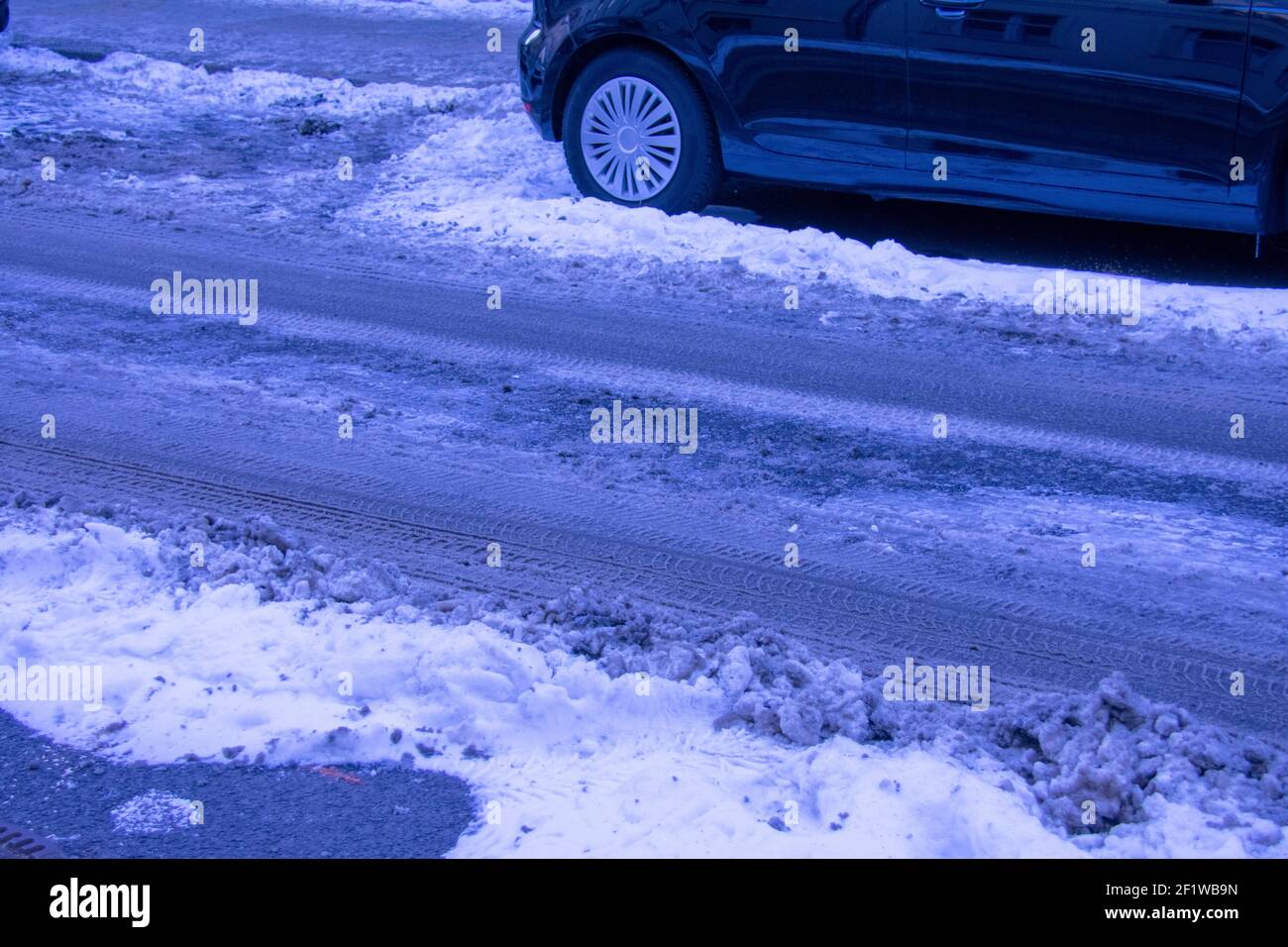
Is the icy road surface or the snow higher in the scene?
the snow

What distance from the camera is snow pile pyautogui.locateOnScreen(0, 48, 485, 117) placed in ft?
39.0

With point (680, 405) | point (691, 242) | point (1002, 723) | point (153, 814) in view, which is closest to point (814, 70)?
point (691, 242)

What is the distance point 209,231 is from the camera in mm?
8258

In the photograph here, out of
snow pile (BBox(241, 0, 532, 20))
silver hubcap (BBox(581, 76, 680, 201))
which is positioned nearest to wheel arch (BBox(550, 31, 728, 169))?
silver hubcap (BBox(581, 76, 680, 201))

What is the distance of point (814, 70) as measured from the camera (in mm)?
7875

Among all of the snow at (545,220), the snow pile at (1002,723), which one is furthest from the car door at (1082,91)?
the snow pile at (1002,723)

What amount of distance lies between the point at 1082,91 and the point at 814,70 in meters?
1.45

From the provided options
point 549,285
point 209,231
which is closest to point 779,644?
point 549,285

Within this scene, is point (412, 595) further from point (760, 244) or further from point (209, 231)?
point (209, 231)

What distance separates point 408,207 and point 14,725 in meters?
5.73

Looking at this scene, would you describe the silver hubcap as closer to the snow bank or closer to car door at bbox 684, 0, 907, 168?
car door at bbox 684, 0, 907, 168

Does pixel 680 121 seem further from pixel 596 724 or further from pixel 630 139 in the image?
pixel 596 724

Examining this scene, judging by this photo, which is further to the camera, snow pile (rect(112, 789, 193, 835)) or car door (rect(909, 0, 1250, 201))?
car door (rect(909, 0, 1250, 201))

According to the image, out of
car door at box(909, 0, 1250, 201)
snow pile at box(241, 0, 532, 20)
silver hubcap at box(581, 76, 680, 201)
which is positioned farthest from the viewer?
snow pile at box(241, 0, 532, 20)
